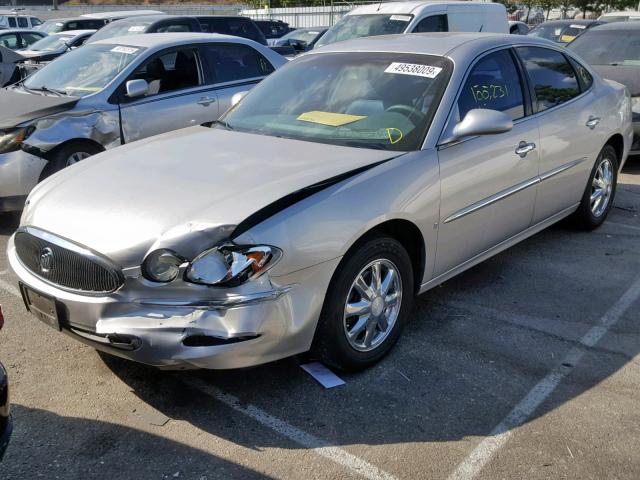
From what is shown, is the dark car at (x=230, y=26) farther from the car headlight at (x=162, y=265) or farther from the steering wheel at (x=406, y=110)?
the car headlight at (x=162, y=265)

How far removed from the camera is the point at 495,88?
4457 millimetres

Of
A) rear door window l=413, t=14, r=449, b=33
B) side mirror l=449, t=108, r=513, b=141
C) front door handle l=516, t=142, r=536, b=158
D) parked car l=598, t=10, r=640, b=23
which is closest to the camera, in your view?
side mirror l=449, t=108, r=513, b=141

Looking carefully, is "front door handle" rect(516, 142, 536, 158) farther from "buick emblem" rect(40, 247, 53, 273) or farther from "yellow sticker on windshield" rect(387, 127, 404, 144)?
"buick emblem" rect(40, 247, 53, 273)

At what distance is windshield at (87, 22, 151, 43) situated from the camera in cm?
1138

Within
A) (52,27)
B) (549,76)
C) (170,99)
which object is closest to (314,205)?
(549,76)

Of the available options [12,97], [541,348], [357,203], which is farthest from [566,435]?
[12,97]

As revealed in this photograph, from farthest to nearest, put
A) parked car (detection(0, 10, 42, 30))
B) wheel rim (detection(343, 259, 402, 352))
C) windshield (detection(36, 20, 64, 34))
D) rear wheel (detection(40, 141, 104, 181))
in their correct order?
parked car (detection(0, 10, 42, 30)) → windshield (detection(36, 20, 64, 34)) → rear wheel (detection(40, 141, 104, 181)) → wheel rim (detection(343, 259, 402, 352))

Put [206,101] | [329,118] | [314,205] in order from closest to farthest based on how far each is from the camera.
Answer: [314,205] → [329,118] → [206,101]

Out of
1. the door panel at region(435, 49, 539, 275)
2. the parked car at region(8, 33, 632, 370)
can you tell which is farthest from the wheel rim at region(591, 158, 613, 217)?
the door panel at region(435, 49, 539, 275)

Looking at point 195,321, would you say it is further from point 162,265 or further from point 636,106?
point 636,106

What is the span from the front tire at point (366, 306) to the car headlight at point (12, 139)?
3.81 metres

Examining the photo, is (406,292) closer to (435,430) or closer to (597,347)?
(435,430)

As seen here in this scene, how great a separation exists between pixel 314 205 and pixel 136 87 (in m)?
3.91

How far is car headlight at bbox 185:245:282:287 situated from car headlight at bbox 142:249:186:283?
63 mm
